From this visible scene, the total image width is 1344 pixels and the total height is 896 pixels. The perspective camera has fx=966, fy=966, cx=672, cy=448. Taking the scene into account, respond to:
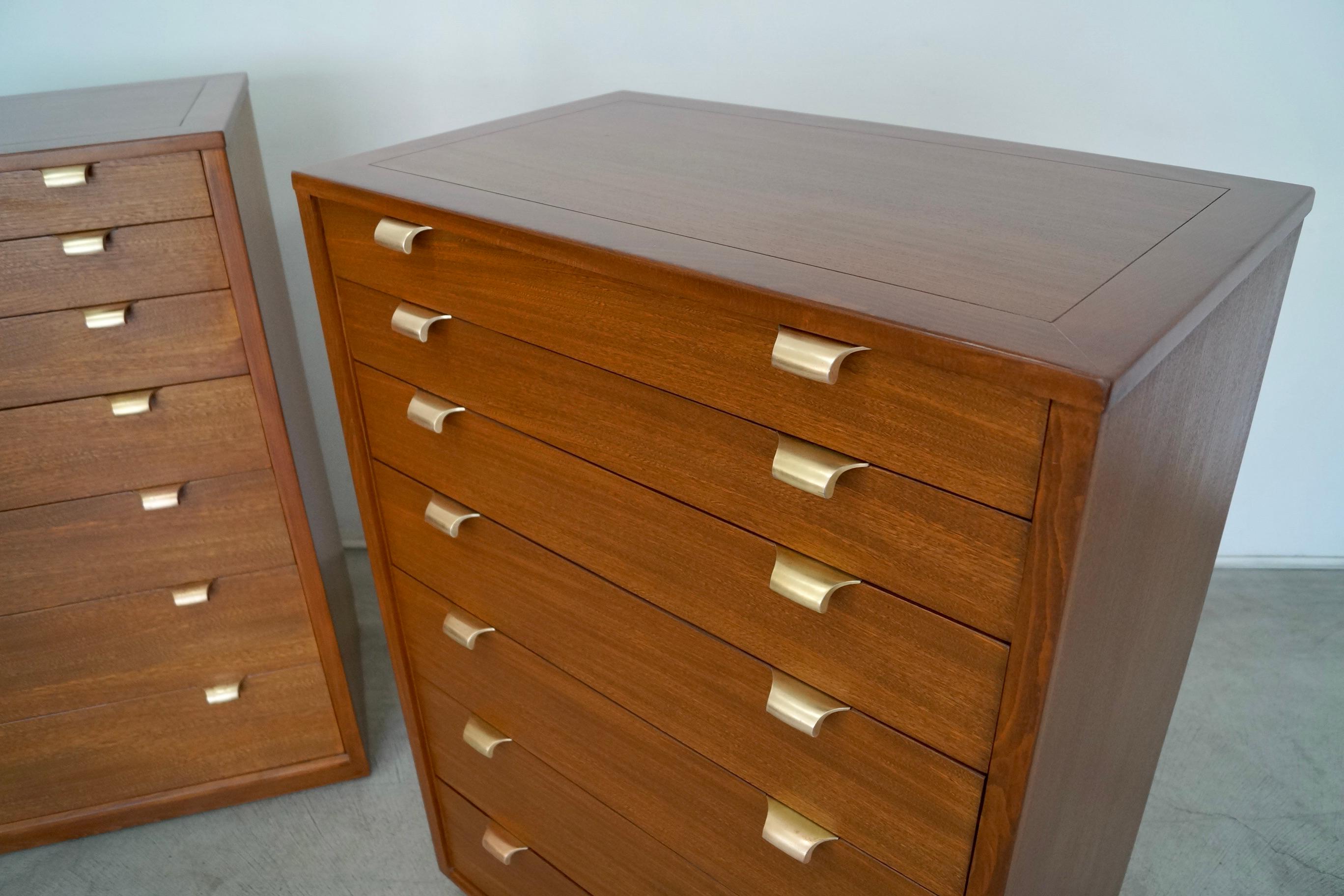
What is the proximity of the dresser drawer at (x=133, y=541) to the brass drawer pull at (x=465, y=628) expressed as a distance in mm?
484

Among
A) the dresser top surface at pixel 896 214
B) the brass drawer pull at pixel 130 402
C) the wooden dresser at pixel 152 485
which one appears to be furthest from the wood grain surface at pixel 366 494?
the brass drawer pull at pixel 130 402

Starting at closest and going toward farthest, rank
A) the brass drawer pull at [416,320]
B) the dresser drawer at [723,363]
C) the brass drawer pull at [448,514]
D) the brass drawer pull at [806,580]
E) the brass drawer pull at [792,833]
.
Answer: the dresser drawer at [723,363], the brass drawer pull at [806,580], the brass drawer pull at [792,833], the brass drawer pull at [416,320], the brass drawer pull at [448,514]

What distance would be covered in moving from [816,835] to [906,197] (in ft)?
1.97

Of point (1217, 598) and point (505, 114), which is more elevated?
point (505, 114)

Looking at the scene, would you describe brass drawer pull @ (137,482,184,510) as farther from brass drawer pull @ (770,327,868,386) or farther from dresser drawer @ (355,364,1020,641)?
brass drawer pull @ (770,327,868,386)

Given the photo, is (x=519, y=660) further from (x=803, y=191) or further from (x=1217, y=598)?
(x=1217, y=598)

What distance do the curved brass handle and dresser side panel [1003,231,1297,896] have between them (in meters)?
0.17

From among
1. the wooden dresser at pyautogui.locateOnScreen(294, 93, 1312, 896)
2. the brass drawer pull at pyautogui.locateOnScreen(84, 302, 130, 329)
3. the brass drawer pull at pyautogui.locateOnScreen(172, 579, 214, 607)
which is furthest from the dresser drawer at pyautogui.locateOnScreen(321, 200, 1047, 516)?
the brass drawer pull at pyautogui.locateOnScreen(172, 579, 214, 607)

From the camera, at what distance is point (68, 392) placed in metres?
1.39

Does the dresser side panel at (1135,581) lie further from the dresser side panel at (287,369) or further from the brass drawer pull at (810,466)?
the dresser side panel at (287,369)

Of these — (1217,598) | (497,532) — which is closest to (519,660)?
(497,532)

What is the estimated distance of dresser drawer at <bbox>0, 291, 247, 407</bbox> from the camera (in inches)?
53.1

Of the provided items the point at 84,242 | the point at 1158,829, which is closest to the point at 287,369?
the point at 84,242

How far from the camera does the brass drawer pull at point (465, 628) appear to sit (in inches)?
46.9
